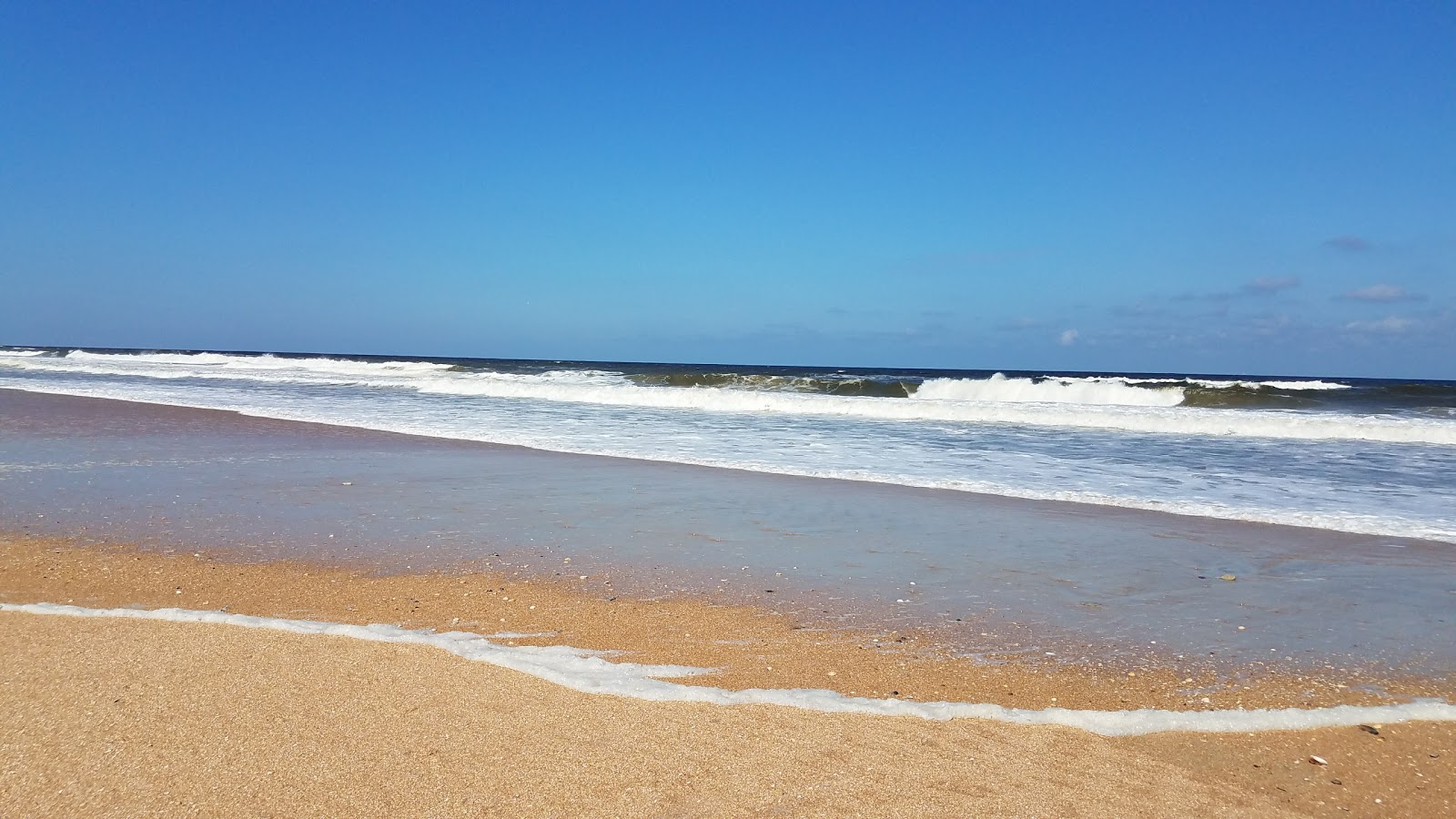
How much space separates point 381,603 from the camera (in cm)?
454

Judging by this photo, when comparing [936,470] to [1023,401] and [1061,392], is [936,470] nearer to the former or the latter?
[1023,401]

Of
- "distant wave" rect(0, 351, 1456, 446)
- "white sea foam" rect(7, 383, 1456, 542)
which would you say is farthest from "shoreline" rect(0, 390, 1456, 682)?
"distant wave" rect(0, 351, 1456, 446)

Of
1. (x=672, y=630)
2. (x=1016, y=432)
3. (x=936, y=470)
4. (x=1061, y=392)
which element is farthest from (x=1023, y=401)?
(x=672, y=630)

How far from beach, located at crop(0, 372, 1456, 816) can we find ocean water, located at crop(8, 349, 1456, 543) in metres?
2.01

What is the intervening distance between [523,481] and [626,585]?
13.9 ft

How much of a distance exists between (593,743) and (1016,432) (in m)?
14.6

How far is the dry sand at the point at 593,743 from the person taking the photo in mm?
2445

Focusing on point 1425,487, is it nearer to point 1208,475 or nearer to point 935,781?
point 1208,475

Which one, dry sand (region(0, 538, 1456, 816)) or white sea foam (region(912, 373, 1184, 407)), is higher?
white sea foam (region(912, 373, 1184, 407))

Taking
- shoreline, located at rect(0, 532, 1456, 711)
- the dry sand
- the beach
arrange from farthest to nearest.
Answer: shoreline, located at rect(0, 532, 1456, 711), the beach, the dry sand

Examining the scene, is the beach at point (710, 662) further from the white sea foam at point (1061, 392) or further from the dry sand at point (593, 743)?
the white sea foam at point (1061, 392)

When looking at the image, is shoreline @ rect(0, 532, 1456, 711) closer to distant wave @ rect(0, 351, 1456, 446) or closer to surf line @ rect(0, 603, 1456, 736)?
surf line @ rect(0, 603, 1456, 736)

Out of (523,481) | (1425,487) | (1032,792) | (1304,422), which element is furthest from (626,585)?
(1304,422)

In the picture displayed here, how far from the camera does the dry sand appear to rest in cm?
245
